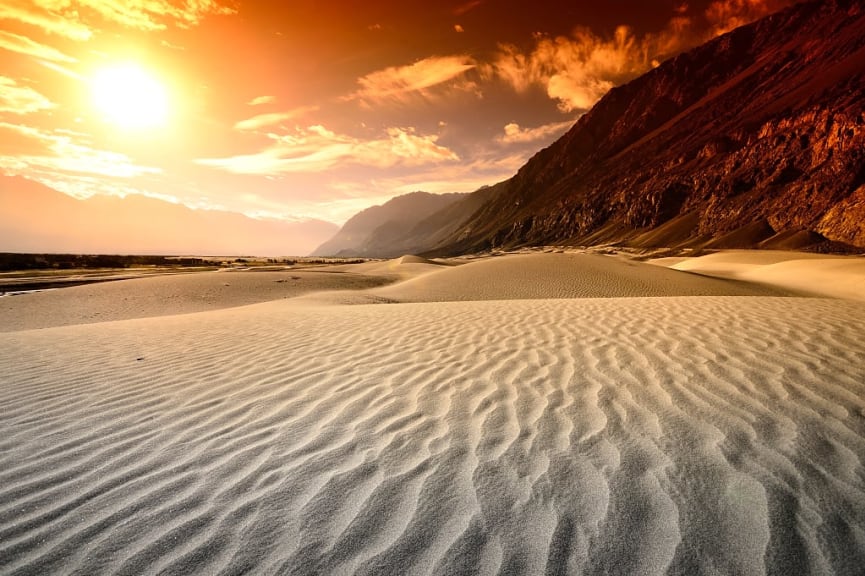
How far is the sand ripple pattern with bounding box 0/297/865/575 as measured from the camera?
6.00 feet

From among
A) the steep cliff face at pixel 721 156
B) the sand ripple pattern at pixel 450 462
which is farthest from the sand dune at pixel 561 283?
the steep cliff face at pixel 721 156

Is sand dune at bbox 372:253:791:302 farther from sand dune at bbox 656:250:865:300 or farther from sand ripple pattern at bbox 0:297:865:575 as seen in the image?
sand ripple pattern at bbox 0:297:865:575

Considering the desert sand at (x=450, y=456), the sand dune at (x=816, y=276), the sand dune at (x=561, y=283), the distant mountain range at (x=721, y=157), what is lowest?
the sand dune at (x=816, y=276)

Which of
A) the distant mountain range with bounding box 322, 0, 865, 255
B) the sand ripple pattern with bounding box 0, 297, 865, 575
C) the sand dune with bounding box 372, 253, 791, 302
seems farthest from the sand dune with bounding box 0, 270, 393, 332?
the distant mountain range with bounding box 322, 0, 865, 255

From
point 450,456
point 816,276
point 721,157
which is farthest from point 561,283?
point 721,157

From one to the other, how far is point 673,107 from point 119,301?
16926cm

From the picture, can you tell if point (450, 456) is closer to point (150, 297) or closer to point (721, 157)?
point (150, 297)

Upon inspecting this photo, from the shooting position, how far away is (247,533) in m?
1.96

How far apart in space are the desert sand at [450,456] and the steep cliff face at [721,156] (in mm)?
69845

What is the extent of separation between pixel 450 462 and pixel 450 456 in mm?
76

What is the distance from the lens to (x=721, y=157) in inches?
3457

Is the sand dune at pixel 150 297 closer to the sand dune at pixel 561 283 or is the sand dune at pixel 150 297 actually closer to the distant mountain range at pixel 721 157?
the sand dune at pixel 561 283

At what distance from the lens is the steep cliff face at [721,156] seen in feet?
211

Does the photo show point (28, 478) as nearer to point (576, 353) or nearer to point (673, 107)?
point (576, 353)
